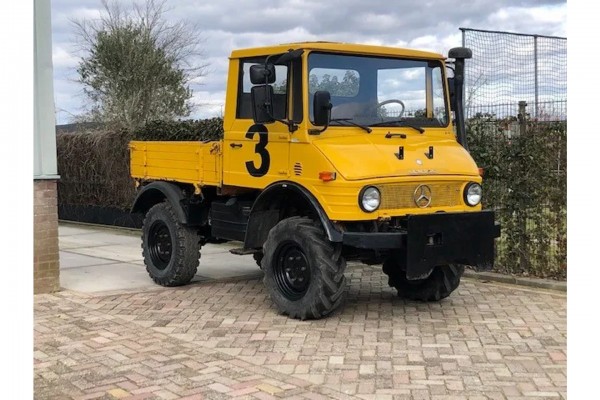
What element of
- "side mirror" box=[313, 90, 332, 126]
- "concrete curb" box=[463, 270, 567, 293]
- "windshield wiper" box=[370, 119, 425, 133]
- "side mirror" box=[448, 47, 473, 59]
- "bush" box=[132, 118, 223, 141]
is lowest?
"concrete curb" box=[463, 270, 567, 293]

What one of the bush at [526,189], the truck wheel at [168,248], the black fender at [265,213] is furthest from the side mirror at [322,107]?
the bush at [526,189]

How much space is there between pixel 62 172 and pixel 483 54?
412 inches

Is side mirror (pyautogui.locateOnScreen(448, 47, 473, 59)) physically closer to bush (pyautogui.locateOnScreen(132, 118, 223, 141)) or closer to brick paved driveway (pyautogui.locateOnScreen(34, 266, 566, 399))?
brick paved driveway (pyautogui.locateOnScreen(34, 266, 566, 399))

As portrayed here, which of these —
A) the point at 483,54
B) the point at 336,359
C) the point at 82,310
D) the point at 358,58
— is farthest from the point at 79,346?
the point at 483,54

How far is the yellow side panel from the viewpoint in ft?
24.5

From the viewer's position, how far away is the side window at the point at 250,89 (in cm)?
654

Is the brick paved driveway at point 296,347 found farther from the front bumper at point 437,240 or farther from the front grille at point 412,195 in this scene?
the front grille at point 412,195

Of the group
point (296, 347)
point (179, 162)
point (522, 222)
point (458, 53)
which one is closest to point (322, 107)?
point (458, 53)

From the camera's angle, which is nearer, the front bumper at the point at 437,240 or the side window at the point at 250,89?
the front bumper at the point at 437,240

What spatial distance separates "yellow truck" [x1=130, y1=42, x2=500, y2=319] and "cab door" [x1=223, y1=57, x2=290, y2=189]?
0.04 feet

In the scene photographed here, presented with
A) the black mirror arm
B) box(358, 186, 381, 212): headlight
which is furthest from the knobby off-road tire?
the black mirror arm

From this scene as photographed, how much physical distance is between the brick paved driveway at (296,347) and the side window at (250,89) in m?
1.96

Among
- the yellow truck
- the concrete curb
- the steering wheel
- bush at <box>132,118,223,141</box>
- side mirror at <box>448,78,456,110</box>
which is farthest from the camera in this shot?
bush at <box>132,118,223,141</box>

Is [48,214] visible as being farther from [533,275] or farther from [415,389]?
[533,275]
